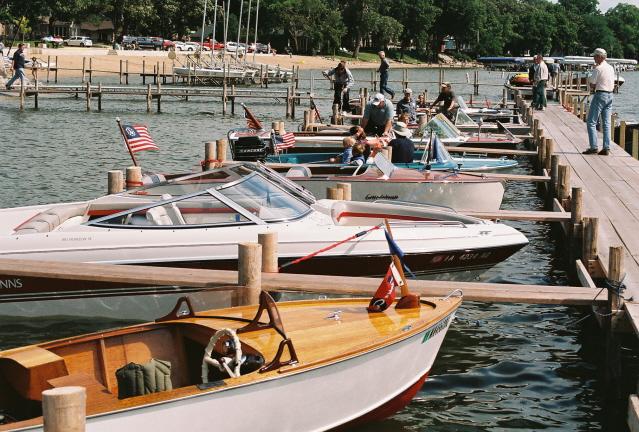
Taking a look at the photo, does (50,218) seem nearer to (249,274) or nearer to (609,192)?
(249,274)

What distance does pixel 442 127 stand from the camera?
25.3m

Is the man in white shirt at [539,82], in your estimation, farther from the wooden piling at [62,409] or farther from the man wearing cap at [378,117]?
the wooden piling at [62,409]

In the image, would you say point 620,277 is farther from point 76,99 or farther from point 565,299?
point 76,99

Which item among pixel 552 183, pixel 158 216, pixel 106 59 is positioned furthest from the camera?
pixel 106 59

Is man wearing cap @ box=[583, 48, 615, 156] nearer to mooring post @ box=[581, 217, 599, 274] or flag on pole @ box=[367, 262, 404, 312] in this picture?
mooring post @ box=[581, 217, 599, 274]

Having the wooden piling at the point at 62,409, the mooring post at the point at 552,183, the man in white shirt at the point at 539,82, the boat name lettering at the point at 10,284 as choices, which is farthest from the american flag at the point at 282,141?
the man in white shirt at the point at 539,82

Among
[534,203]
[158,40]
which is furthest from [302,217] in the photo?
[158,40]

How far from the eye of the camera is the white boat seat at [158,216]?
41.4 ft

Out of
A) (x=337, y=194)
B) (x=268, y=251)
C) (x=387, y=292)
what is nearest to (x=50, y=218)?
(x=268, y=251)

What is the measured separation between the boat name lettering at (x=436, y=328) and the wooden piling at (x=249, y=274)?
1756 mm

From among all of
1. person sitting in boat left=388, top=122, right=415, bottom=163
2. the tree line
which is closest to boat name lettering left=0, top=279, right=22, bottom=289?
person sitting in boat left=388, top=122, right=415, bottom=163

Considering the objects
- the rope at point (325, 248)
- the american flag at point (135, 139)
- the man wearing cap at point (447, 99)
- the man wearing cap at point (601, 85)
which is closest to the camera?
the rope at point (325, 248)

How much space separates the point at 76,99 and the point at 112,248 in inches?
1836

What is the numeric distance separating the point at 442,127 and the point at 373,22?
116 metres
